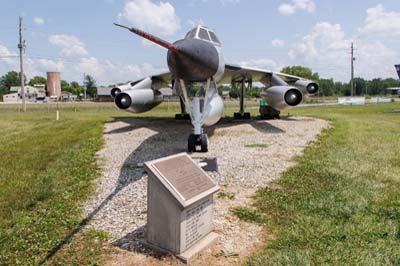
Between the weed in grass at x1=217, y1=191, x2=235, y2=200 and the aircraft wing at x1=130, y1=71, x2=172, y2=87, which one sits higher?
the aircraft wing at x1=130, y1=71, x2=172, y2=87

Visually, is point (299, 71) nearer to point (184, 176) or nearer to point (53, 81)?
point (53, 81)

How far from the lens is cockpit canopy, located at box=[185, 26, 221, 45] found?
341 inches

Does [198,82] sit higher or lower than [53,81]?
lower

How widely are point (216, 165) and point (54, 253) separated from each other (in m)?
4.31

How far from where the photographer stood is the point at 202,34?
886 cm

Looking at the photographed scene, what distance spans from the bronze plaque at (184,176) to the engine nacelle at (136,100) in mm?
9545

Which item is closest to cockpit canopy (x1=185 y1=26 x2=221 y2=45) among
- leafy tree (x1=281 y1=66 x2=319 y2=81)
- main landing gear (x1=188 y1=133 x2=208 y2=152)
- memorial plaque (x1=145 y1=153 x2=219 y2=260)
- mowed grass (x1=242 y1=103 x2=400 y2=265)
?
main landing gear (x1=188 y1=133 x2=208 y2=152)

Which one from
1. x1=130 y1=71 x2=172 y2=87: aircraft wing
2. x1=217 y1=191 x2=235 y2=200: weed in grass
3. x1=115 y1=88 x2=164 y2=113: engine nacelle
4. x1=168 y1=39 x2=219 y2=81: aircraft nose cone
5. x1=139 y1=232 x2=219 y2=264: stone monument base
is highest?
x1=130 y1=71 x2=172 y2=87: aircraft wing

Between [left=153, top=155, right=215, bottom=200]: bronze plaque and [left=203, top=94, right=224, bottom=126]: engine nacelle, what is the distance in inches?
157

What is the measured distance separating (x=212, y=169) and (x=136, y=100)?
7351 mm

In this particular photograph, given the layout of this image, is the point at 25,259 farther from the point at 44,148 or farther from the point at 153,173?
the point at 44,148

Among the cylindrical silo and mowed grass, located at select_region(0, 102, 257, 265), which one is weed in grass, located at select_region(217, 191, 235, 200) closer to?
mowed grass, located at select_region(0, 102, 257, 265)

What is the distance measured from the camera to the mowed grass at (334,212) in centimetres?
364

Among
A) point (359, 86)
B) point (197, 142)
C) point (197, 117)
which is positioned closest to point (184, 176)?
point (197, 117)
